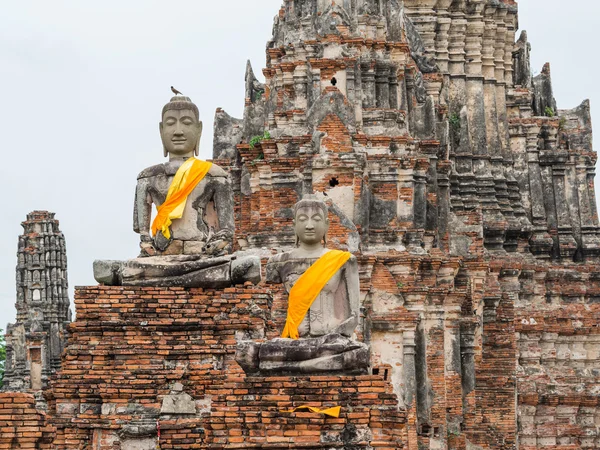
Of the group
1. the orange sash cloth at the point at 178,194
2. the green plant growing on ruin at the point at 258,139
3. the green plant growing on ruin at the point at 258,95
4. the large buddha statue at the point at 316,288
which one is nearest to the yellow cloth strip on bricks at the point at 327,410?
the large buddha statue at the point at 316,288

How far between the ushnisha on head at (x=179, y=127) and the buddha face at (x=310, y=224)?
137 cm

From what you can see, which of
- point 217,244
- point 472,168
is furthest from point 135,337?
→ point 472,168

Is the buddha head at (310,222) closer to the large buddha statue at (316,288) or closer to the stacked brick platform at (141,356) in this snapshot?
the large buddha statue at (316,288)

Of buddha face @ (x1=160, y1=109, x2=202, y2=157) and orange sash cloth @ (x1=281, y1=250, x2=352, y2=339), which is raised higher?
buddha face @ (x1=160, y1=109, x2=202, y2=157)

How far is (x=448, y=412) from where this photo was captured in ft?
139

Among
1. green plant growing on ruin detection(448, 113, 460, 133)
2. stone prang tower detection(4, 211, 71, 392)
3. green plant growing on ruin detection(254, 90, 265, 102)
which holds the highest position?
green plant growing on ruin detection(448, 113, 460, 133)

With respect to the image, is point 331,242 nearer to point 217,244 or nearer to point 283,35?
point 283,35

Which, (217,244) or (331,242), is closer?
(217,244)

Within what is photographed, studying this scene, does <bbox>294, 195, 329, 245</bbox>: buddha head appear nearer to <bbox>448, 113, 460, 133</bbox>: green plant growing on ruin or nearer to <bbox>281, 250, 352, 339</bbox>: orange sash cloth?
<bbox>281, 250, 352, 339</bbox>: orange sash cloth

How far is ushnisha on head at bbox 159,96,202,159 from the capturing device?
1833 centimetres

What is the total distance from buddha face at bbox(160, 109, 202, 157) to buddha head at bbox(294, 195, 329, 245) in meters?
1.31

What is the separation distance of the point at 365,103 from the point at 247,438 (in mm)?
25469

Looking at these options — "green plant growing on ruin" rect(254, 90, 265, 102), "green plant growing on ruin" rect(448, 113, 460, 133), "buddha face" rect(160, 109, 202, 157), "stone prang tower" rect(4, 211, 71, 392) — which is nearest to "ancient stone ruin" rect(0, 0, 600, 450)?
"buddha face" rect(160, 109, 202, 157)

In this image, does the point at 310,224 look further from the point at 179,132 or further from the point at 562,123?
the point at 562,123
